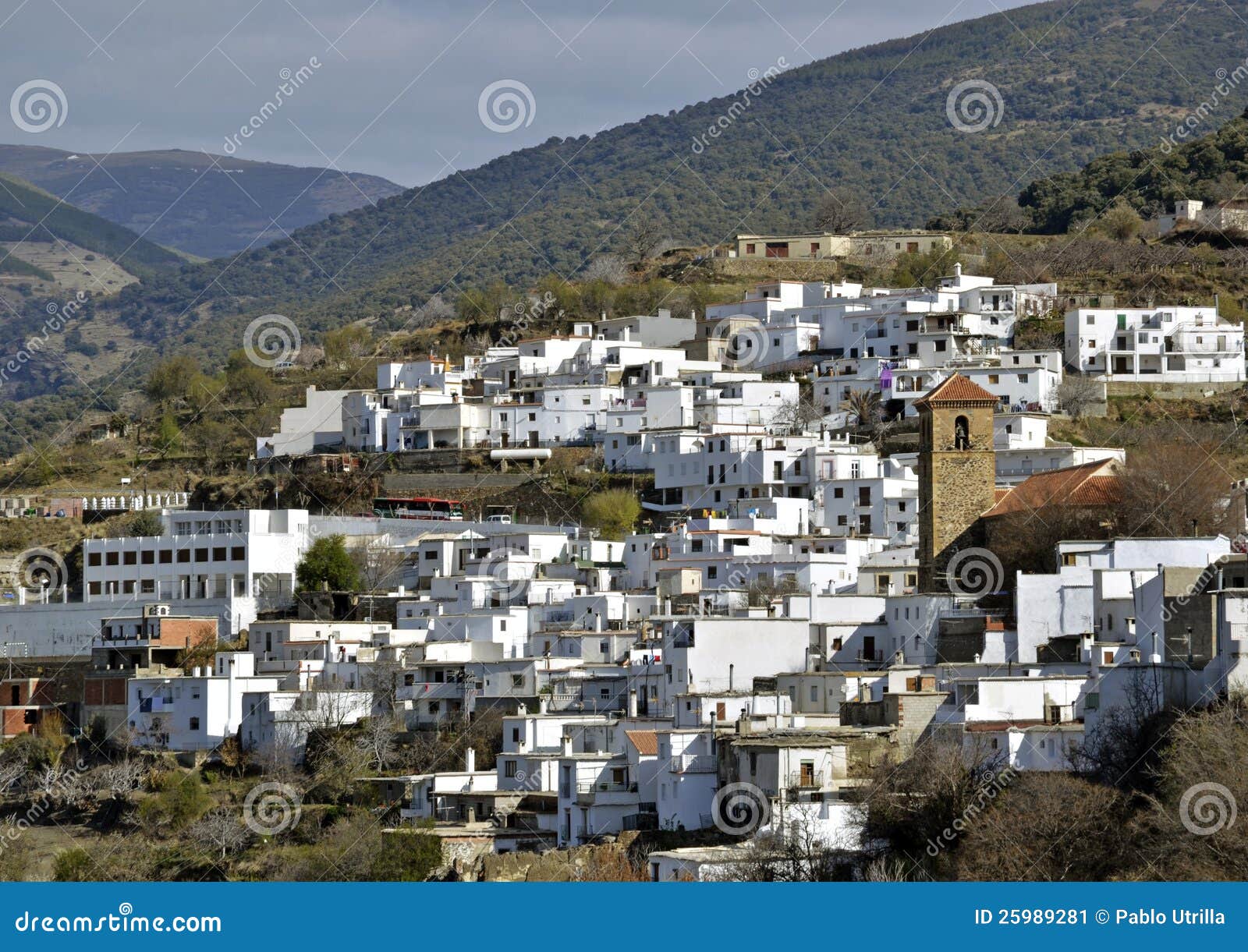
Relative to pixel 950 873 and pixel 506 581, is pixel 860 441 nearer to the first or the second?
pixel 506 581

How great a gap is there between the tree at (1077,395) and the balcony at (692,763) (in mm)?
32727

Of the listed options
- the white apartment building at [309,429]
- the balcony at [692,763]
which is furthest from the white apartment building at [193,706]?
the white apartment building at [309,429]

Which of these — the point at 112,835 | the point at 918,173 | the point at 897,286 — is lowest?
the point at 112,835

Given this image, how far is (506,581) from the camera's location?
54.8 meters

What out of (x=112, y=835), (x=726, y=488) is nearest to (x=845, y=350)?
(x=726, y=488)

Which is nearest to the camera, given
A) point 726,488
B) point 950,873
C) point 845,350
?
point 950,873

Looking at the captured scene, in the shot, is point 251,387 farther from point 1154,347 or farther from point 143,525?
point 1154,347

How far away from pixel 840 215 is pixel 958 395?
183 ft

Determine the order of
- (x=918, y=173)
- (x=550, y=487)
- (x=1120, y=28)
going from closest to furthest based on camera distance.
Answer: (x=550, y=487) → (x=918, y=173) → (x=1120, y=28)

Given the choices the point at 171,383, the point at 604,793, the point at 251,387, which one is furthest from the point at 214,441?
the point at 604,793

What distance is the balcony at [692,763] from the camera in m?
37.6

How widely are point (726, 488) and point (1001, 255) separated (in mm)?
30287

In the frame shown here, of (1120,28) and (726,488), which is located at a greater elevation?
(1120,28)

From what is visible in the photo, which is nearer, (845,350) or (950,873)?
(950,873)
